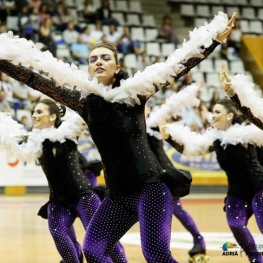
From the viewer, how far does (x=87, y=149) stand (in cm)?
1350

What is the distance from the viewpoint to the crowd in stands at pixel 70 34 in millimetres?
14156

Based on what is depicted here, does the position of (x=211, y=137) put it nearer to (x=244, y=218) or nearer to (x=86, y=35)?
(x=244, y=218)

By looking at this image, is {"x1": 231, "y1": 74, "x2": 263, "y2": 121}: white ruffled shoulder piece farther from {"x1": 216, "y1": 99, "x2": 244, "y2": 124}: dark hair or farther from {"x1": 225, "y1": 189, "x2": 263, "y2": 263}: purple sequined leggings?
{"x1": 216, "y1": 99, "x2": 244, "y2": 124}: dark hair

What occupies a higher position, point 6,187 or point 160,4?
point 160,4

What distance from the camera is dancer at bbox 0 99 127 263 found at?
5539 mm

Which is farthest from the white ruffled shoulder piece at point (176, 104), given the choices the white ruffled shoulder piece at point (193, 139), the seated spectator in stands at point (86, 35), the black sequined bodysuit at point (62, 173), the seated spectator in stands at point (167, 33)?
the seated spectator in stands at point (167, 33)

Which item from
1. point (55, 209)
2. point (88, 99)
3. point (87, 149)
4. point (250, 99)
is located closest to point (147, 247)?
point (88, 99)

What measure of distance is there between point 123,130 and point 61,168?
1.70m

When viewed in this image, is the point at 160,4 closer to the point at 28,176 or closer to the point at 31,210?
the point at 28,176

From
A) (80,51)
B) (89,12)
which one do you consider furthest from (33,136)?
(89,12)

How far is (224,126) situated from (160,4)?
14.1 m

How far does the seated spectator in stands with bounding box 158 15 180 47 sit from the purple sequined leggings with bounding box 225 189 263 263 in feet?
40.1

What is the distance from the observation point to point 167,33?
17.9 metres

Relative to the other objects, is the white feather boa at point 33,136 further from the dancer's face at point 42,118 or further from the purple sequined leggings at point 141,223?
the purple sequined leggings at point 141,223
